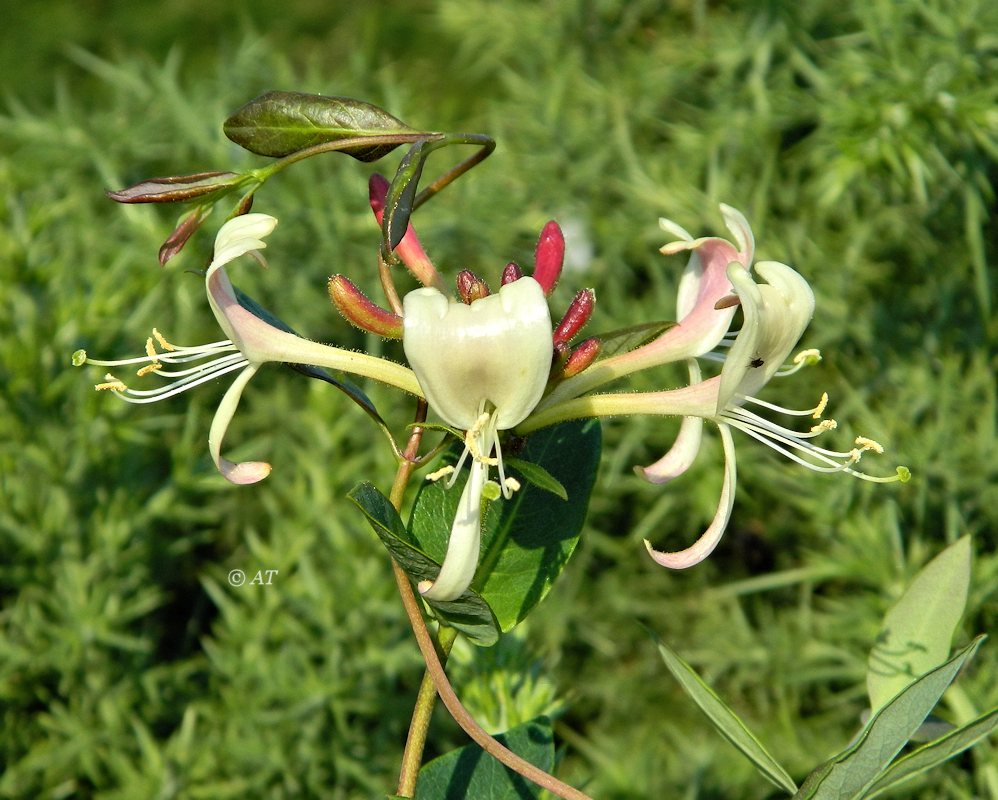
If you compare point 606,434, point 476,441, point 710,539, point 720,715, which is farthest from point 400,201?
point 606,434

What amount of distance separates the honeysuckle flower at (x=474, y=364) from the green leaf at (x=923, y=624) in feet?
1.01

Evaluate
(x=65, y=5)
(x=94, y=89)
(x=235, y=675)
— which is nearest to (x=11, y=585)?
(x=235, y=675)

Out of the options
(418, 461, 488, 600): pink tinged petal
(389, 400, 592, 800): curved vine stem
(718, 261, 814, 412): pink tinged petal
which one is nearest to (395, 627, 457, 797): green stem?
(389, 400, 592, 800): curved vine stem

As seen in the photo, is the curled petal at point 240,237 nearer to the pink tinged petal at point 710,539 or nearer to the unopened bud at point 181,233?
the unopened bud at point 181,233

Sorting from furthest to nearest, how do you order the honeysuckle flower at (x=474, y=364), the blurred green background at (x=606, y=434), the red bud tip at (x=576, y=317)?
the blurred green background at (x=606, y=434)
the red bud tip at (x=576, y=317)
the honeysuckle flower at (x=474, y=364)

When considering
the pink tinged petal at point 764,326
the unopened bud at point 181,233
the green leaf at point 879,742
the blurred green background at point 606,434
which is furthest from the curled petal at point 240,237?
the blurred green background at point 606,434

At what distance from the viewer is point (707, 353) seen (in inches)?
24.4

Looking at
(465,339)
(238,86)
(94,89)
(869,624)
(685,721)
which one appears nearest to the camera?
(465,339)

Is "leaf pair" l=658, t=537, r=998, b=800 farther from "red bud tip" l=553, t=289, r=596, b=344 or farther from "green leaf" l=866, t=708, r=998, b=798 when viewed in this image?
"red bud tip" l=553, t=289, r=596, b=344

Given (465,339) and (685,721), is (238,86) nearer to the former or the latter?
(685,721)

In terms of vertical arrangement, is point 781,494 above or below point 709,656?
above

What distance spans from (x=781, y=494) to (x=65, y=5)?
92.3 inches

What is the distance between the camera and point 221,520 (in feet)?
4.76

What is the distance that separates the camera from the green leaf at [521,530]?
63 centimetres
